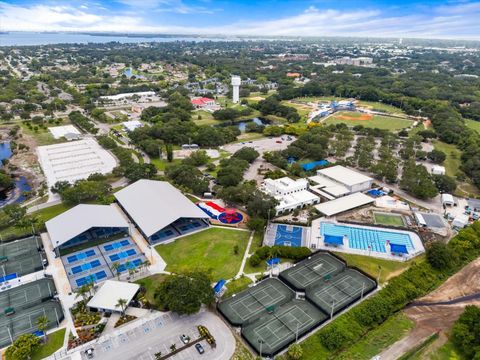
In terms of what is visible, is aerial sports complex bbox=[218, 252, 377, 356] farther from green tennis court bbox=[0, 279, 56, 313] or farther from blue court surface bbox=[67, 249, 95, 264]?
blue court surface bbox=[67, 249, 95, 264]

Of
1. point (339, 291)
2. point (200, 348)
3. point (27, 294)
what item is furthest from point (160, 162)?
point (200, 348)

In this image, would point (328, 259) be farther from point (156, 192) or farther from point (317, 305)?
point (156, 192)

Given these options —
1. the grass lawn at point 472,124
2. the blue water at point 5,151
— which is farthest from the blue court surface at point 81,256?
the grass lawn at point 472,124

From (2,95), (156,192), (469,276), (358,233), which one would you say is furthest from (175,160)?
(2,95)

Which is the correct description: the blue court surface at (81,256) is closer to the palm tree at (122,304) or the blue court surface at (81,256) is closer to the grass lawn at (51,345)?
the grass lawn at (51,345)

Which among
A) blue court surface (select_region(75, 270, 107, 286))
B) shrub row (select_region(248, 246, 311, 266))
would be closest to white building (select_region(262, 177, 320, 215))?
shrub row (select_region(248, 246, 311, 266))
